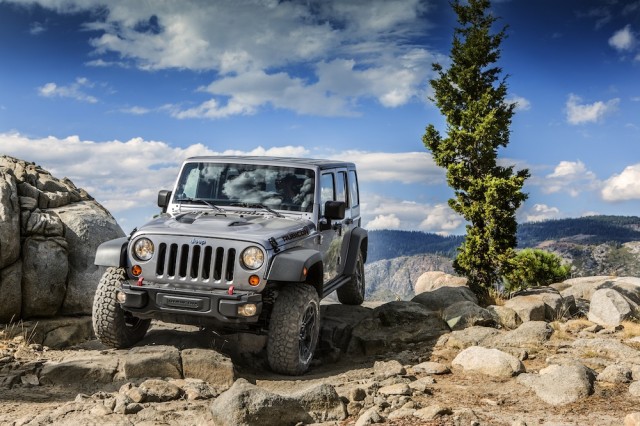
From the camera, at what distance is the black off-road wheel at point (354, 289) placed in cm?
1300

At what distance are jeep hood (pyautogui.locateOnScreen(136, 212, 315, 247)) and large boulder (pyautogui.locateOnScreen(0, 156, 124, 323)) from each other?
382cm

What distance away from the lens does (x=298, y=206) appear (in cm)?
966

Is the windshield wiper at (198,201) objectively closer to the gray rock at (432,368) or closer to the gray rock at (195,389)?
the gray rock at (195,389)

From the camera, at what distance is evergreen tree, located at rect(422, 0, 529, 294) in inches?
648

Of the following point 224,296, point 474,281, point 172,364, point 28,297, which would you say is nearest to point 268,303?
point 224,296

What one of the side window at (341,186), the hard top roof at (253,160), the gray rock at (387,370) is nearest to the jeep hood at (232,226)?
the hard top roof at (253,160)

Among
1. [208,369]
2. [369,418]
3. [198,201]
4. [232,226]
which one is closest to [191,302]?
[208,369]

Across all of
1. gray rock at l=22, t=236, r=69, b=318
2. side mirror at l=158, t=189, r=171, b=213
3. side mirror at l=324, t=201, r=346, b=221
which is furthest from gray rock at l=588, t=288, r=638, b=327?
gray rock at l=22, t=236, r=69, b=318

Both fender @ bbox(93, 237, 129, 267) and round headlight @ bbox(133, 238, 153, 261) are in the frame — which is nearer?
round headlight @ bbox(133, 238, 153, 261)

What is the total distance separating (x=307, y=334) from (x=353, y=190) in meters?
4.41

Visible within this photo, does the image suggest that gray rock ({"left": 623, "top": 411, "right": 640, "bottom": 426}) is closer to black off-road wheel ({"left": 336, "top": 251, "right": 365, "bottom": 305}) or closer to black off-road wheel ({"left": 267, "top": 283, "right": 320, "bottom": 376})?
black off-road wheel ({"left": 267, "top": 283, "right": 320, "bottom": 376})

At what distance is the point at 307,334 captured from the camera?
8938 millimetres

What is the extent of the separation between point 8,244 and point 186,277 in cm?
524

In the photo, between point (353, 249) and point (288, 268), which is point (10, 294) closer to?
point (353, 249)
